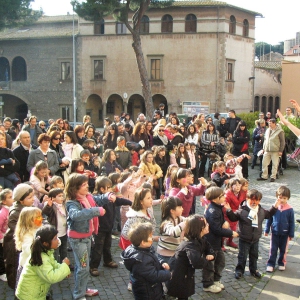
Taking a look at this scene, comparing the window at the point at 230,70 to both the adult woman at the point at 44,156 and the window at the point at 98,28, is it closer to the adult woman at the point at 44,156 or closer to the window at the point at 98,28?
the window at the point at 98,28

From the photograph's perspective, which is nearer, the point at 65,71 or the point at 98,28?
the point at 98,28

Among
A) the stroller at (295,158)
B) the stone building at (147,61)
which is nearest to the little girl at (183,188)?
the stroller at (295,158)

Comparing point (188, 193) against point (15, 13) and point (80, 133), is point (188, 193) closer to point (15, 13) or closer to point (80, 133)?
point (80, 133)

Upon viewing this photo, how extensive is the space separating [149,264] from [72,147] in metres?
5.14

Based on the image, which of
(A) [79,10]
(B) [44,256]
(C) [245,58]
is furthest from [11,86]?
(B) [44,256]

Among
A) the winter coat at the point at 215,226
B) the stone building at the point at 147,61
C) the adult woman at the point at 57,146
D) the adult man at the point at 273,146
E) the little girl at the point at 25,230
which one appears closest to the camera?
the little girl at the point at 25,230

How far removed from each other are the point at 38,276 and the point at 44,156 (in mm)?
4122

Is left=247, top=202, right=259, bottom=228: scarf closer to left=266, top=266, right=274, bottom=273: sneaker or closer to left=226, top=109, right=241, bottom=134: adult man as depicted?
left=266, top=266, right=274, bottom=273: sneaker

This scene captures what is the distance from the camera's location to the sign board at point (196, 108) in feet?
110

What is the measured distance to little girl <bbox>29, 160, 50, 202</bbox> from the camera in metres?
7.14

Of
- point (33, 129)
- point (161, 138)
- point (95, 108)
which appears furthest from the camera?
point (95, 108)

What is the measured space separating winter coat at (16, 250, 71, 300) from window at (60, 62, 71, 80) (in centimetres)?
3589

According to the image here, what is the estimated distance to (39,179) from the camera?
7270 millimetres

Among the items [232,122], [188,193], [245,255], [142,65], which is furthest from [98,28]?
[245,255]
